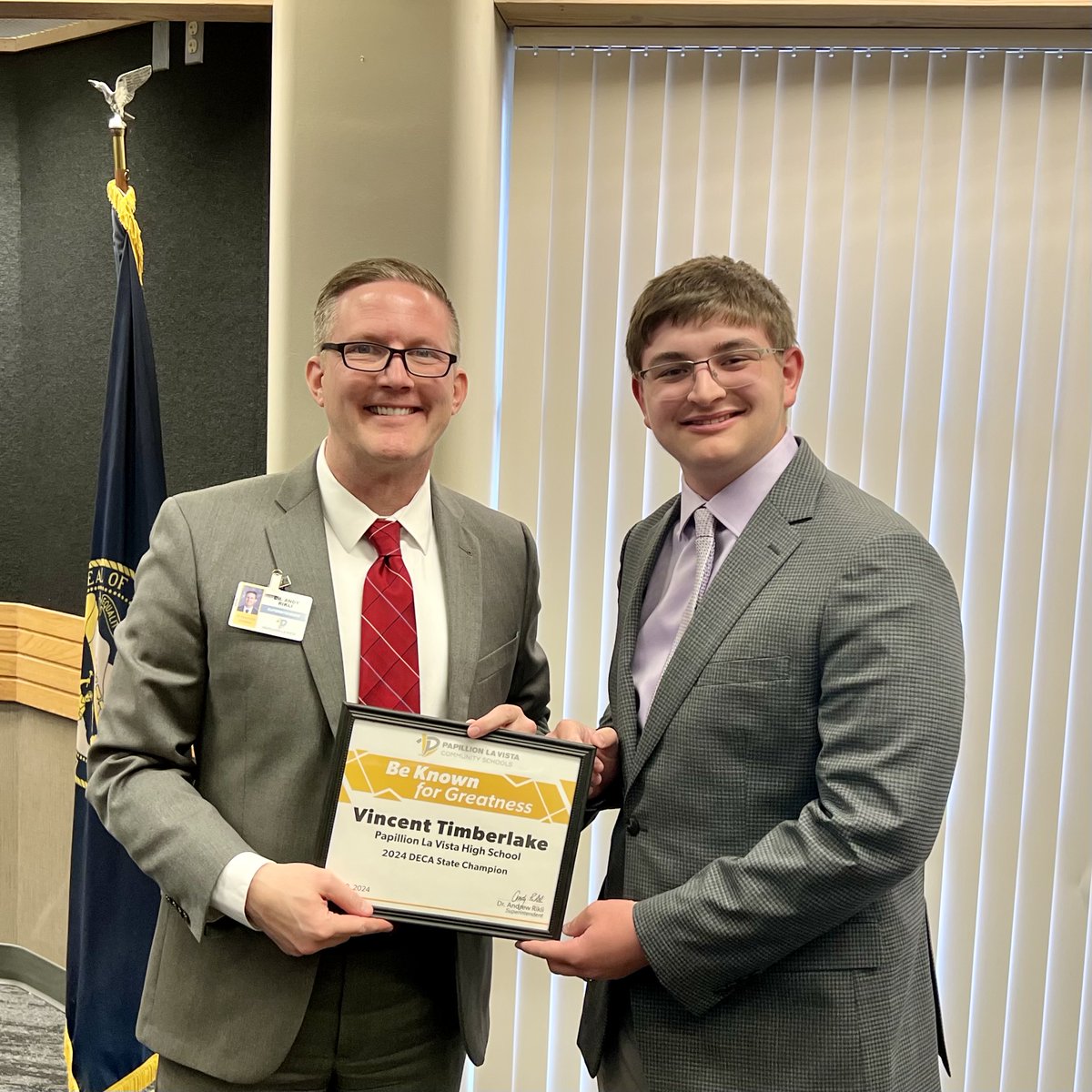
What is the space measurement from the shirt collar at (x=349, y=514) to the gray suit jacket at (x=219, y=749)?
0.14ft

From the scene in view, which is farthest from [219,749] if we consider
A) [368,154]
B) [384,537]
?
[368,154]

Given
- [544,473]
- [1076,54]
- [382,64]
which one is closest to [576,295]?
[544,473]

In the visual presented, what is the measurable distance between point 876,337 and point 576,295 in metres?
0.81

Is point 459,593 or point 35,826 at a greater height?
point 459,593

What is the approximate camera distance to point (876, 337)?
2.70 meters

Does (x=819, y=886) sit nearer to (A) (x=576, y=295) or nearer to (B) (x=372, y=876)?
(B) (x=372, y=876)

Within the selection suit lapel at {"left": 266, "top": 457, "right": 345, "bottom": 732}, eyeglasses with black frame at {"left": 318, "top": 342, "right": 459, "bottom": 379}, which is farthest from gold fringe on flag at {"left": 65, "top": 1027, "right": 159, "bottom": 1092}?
eyeglasses with black frame at {"left": 318, "top": 342, "right": 459, "bottom": 379}

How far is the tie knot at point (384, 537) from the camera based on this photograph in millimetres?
1654

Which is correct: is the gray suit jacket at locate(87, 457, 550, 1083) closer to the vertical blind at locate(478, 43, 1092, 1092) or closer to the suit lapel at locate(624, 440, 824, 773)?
the suit lapel at locate(624, 440, 824, 773)

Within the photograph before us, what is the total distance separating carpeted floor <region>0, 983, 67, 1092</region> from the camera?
3107 millimetres

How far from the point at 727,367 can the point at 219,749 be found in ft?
3.22

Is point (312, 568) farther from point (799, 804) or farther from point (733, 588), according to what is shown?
point (799, 804)

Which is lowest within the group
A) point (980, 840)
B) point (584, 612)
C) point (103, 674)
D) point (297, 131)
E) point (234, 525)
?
point (980, 840)

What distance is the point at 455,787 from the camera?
1.45m
